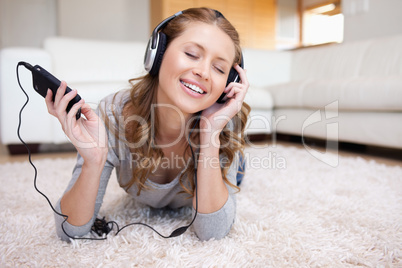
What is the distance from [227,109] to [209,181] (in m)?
0.20

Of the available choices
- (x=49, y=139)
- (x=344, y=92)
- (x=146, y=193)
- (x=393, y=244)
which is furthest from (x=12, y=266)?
(x=344, y=92)

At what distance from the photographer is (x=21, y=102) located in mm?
2084

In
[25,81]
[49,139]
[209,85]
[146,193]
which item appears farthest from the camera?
[49,139]

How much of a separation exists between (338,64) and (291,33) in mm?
4619

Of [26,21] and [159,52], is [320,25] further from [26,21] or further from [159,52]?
[159,52]

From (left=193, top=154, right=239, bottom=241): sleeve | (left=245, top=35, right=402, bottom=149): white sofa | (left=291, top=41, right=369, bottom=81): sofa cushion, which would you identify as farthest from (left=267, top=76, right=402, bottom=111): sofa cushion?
(left=193, top=154, right=239, bottom=241): sleeve

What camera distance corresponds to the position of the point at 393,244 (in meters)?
0.81

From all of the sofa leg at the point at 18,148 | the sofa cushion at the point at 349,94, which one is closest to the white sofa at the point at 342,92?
the sofa cushion at the point at 349,94

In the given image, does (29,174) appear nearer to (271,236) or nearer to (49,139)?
(49,139)

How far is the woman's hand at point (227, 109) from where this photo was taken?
0.83 metres

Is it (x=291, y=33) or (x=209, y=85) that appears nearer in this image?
(x=209, y=85)

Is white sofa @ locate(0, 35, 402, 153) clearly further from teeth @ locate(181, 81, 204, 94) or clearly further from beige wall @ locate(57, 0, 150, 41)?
beige wall @ locate(57, 0, 150, 41)

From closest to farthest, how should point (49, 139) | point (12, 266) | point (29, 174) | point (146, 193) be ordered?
point (12, 266), point (146, 193), point (29, 174), point (49, 139)

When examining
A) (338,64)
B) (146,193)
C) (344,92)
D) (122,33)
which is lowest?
(146,193)
